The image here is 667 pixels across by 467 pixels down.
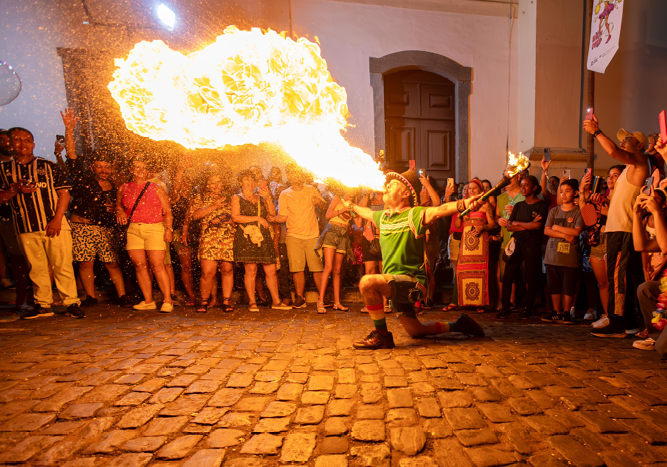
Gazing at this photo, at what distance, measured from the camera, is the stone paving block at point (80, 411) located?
2.65 metres

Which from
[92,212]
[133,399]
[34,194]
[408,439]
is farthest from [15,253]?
[408,439]

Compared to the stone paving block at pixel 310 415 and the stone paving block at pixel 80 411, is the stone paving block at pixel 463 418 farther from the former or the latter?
the stone paving block at pixel 80 411

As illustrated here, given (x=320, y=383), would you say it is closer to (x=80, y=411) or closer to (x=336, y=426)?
(x=336, y=426)

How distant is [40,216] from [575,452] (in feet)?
23.2

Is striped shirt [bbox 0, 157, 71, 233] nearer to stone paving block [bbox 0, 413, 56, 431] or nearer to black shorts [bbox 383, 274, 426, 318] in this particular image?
stone paving block [bbox 0, 413, 56, 431]

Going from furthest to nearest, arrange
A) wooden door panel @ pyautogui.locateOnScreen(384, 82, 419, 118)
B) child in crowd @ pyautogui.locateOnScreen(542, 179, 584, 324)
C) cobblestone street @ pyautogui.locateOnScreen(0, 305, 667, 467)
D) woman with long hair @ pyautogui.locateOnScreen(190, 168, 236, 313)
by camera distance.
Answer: wooden door panel @ pyautogui.locateOnScreen(384, 82, 419, 118) → woman with long hair @ pyautogui.locateOnScreen(190, 168, 236, 313) → child in crowd @ pyautogui.locateOnScreen(542, 179, 584, 324) → cobblestone street @ pyautogui.locateOnScreen(0, 305, 667, 467)

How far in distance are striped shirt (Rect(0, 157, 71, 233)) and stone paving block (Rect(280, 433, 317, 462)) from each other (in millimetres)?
5626

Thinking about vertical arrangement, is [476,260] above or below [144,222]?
below

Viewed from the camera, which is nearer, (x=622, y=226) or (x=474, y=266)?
(x=622, y=226)

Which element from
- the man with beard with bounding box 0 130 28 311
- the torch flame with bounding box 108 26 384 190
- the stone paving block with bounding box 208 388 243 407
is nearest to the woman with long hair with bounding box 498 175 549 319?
the torch flame with bounding box 108 26 384 190

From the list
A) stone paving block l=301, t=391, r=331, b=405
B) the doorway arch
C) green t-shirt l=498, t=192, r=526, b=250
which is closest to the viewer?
stone paving block l=301, t=391, r=331, b=405

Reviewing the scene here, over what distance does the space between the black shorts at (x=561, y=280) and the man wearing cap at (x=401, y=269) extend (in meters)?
2.27

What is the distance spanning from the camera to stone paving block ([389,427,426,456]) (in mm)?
2271

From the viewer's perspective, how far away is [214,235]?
648cm
